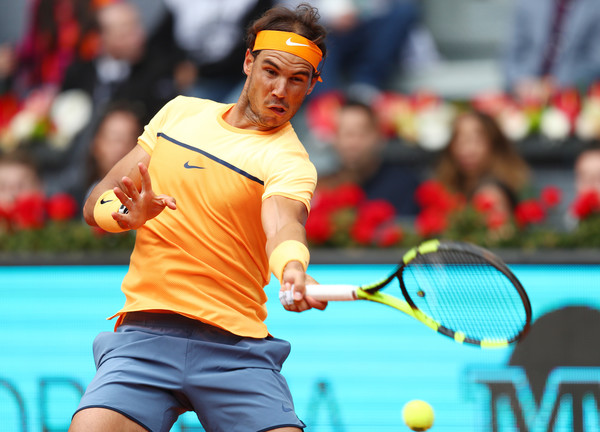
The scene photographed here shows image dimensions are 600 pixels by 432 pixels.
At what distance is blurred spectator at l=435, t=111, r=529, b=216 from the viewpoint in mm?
6730

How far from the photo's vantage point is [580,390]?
181 inches

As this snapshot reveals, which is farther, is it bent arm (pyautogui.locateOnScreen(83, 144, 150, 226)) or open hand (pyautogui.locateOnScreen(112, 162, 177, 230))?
bent arm (pyautogui.locateOnScreen(83, 144, 150, 226))

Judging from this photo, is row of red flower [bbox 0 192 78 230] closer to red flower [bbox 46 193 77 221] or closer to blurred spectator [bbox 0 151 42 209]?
red flower [bbox 46 193 77 221]

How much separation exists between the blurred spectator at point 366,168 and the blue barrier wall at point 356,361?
196 cm

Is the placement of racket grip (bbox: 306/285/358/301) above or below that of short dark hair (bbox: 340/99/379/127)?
below

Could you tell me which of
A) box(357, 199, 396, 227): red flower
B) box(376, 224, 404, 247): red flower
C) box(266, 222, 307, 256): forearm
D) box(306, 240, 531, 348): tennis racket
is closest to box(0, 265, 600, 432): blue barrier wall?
box(376, 224, 404, 247): red flower

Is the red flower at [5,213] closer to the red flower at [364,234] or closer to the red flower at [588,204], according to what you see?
the red flower at [364,234]

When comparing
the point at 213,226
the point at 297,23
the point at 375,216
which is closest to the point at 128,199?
the point at 213,226

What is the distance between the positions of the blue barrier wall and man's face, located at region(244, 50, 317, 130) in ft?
6.28

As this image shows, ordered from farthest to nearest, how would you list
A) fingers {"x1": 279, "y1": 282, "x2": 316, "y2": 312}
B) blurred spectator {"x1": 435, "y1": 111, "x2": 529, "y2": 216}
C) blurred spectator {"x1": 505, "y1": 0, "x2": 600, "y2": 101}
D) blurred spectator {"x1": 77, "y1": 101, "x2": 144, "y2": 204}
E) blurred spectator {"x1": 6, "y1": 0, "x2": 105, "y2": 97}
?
blurred spectator {"x1": 6, "y1": 0, "x2": 105, "y2": 97} → blurred spectator {"x1": 505, "y1": 0, "x2": 600, "y2": 101} → blurred spectator {"x1": 77, "y1": 101, "x2": 144, "y2": 204} → blurred spectator {"x1": 435, "y1": 111, "x2": 529, "y2": 216} → fingers {"x1": 279, "y1": 282, "x2": 316, "y2": 312}

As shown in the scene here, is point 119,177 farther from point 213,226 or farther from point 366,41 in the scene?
point 366,41

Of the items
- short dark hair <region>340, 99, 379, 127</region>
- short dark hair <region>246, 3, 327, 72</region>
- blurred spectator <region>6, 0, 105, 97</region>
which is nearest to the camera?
short dark hair <region>246, 3, 327, 72</region>

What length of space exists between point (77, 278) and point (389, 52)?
13.3ft

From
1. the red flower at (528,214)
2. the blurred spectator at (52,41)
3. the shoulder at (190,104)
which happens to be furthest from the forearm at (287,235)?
the blurred spectator at (52,41)
